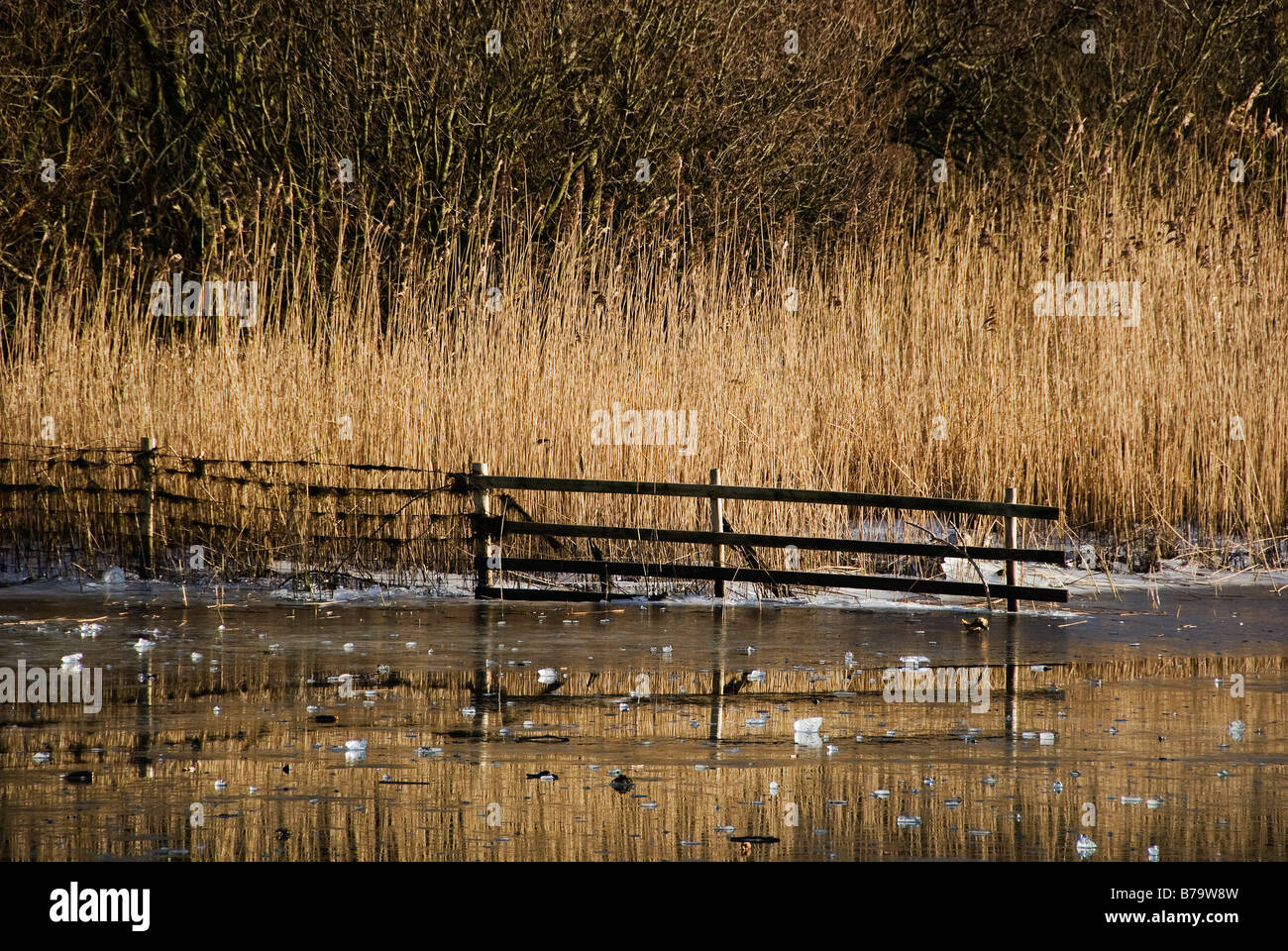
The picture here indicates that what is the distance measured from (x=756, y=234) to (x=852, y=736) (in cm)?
1062

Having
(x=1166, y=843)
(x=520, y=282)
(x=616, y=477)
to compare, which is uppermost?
(x=520, y=282)

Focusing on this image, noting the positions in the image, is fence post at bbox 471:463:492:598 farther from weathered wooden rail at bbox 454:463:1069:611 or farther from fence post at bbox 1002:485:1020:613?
fence post at bbox 1002:485:1020:613

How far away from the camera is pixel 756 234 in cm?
1543

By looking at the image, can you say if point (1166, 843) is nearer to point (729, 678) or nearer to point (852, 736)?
point (852, 736)

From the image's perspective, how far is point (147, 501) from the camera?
9516mm

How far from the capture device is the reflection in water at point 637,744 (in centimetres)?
417

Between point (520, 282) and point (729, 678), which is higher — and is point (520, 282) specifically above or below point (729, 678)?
above

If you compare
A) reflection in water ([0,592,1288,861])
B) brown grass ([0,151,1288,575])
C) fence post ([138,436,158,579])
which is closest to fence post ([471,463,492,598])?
brown grass ([0,151,1288,575])

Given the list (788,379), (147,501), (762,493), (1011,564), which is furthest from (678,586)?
(147,501)

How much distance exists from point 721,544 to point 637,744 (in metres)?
3.73

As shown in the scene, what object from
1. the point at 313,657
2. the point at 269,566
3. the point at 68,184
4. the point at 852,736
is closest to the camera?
the point at 852,736

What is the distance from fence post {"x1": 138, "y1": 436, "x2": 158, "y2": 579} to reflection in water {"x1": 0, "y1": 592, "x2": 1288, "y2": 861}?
1455mm

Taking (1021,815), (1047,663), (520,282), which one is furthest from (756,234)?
(1021,815)

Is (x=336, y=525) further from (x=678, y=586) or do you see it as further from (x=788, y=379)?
(x=788, y=379)
